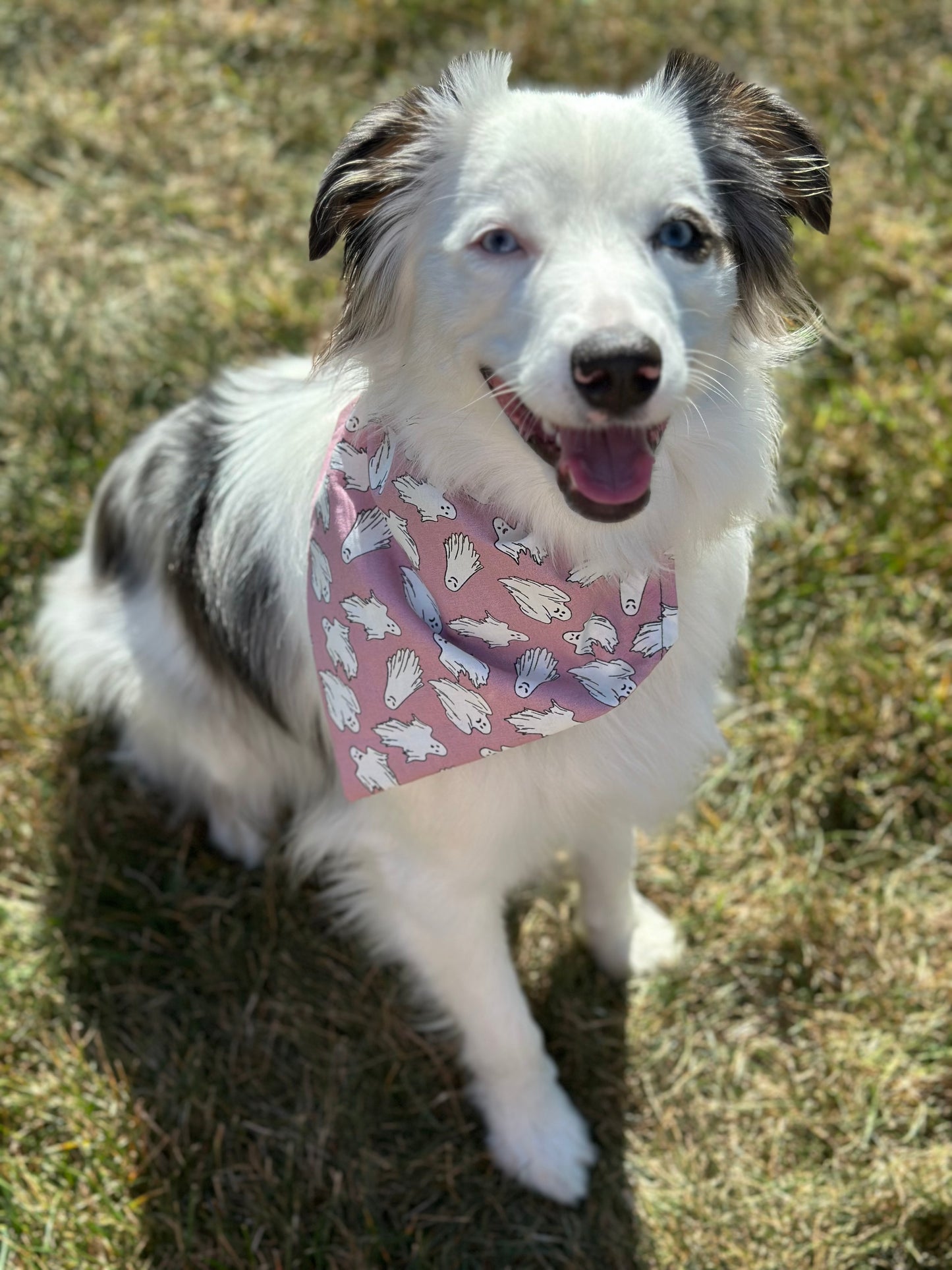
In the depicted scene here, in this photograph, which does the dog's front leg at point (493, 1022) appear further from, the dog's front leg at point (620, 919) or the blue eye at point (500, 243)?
the blue eye at point (500, 243)

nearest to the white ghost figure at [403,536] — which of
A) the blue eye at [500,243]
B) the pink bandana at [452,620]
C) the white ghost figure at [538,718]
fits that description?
the pink bandana at [452,620]

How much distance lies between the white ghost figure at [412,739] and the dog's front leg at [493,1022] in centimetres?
36

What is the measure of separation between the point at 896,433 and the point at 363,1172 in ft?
10.4

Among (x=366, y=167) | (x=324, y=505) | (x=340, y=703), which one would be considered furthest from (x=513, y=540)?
(x=366, y=167)

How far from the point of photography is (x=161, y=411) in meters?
4.59

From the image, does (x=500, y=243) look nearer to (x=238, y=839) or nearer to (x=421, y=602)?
(x=421, y=602)

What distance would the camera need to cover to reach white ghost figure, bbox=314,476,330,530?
257 cm

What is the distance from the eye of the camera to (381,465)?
2.49 meters

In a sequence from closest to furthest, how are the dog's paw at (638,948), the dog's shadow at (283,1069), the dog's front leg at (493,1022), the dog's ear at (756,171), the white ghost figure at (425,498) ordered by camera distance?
1. the dog's ear at (756,171)
2. the white ghost figure at (425,498)
3. the dog's front leg at (493,1022)
4. the dog's shadow at (283,1069)
5. the dog's paw at (638,948)

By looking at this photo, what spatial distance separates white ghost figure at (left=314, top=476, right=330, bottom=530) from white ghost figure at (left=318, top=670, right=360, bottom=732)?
35 cm

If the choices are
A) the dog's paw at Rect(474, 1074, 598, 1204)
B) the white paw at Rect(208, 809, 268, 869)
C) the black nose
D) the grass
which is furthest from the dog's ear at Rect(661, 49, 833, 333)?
the white paw at Rect(208, 809, 268, 869)

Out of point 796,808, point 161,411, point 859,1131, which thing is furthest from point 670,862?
point 161,411

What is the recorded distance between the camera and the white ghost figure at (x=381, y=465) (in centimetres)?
247

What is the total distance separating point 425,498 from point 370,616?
0.29 m
